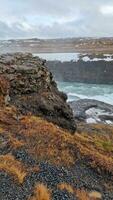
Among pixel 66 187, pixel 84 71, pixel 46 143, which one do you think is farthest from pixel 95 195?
pixel 84 71

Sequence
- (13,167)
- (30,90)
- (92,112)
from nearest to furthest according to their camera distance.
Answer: (13,167)
(30,90)
(92,112)

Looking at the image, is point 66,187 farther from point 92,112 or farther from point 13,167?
point 92,112

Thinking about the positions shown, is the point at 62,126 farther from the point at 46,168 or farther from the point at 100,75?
the point at 100,75

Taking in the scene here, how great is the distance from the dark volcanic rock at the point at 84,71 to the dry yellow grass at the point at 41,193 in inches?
2971

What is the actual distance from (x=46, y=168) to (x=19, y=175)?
1516 mm

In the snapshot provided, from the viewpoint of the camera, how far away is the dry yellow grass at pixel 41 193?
13361 millimetres

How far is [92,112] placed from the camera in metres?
44.1

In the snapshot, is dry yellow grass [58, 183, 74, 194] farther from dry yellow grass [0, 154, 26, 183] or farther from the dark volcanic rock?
the dark volcanic rock

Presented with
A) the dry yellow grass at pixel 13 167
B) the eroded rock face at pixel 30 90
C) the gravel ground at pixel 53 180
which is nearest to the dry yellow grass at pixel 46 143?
the gravel ground at pixel 53 180

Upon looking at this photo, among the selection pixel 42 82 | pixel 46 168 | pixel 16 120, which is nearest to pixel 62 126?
pixel 42 82

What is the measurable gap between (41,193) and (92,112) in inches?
1212

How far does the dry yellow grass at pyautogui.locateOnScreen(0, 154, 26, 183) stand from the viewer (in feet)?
46.9

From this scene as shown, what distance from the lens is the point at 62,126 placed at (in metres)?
24.6

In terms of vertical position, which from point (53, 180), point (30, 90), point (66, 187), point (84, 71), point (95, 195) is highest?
point (30, 90)
